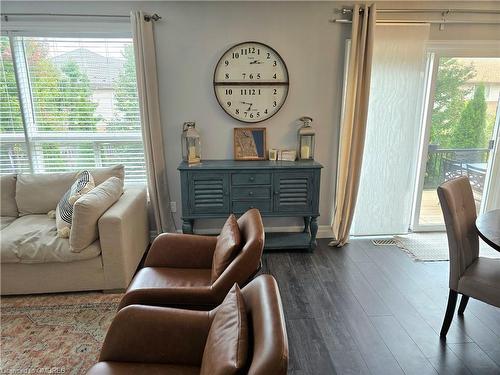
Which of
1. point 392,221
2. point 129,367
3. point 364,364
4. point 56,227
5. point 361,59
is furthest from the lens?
point 392,221

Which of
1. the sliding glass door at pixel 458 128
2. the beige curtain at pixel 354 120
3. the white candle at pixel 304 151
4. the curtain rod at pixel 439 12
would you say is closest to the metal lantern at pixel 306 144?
the white candle at pixel 304 151

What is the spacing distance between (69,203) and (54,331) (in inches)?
36.7

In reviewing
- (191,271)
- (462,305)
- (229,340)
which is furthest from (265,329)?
(462,305)

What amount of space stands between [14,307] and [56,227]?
0.63 metres

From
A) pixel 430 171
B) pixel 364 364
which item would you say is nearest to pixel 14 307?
pixel 364 364

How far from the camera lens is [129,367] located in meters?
1.23

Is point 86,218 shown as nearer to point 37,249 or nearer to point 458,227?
point 37,249

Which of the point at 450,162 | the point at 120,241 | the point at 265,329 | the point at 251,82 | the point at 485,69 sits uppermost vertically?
the point at 485,69

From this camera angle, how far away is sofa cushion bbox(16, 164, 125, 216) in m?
2.85

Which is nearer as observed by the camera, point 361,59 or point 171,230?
point 361,59

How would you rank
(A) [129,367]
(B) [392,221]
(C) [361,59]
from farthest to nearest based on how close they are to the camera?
(B) [392,221]
(C) [361,59]
(A) [129,367]

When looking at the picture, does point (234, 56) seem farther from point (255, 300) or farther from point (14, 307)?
point (14, 307)

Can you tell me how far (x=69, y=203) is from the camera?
8.11ft

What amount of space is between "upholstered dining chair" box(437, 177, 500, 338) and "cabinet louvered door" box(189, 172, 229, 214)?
1727mm
